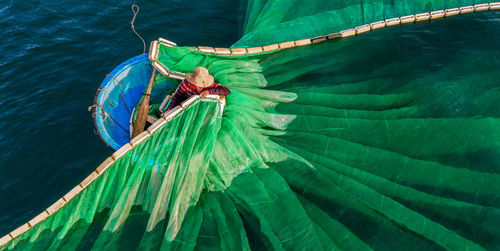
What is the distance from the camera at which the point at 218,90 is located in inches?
190

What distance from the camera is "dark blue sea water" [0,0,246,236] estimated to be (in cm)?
617

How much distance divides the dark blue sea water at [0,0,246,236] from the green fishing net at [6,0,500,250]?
2192 mm

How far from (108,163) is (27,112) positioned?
12.6 ft

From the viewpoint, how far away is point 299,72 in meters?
5.80

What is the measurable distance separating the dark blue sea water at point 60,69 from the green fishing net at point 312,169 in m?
2.19

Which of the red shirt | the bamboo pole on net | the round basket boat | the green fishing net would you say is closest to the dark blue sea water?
the round basket boat

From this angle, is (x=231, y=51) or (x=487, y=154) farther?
(x=231, y=51)

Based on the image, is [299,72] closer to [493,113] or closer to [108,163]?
[493,113]

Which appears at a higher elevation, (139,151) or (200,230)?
(139,151)

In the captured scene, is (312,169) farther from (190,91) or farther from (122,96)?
(122,96)

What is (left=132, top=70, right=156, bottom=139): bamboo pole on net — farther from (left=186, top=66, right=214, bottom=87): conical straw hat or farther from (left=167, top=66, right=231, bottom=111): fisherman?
(left=186, top=66, right=214, bottom=87): conical straw hat

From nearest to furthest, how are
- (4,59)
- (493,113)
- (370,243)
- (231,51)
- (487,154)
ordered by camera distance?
(370,243)
(487,154)
(493,113)
(231,51)
(4,59)

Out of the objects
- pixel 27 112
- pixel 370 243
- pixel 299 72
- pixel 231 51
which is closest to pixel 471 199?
pixel 370 243

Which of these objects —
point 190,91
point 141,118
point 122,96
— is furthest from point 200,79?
point 122,96
